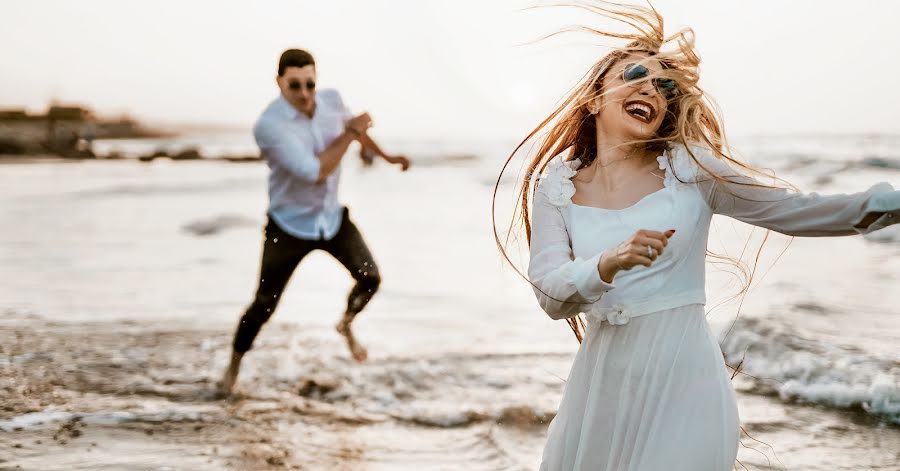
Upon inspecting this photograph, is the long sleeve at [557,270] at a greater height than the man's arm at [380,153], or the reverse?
the man's arm at [380,153]

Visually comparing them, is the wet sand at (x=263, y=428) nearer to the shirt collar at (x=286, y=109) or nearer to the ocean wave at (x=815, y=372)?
the ocean wave at (x=815, y=372)

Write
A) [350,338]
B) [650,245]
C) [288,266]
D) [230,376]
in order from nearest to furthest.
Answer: [650,245] → [288,266] → [230,376] → [350,338]

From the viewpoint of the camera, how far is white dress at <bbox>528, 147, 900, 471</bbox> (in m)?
2.53

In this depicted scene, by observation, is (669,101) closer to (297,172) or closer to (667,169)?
(667,169)

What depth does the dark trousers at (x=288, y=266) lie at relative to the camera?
5.65m

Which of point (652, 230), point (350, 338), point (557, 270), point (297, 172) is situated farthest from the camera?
point (350, 338)

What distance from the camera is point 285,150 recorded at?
18.2 ft

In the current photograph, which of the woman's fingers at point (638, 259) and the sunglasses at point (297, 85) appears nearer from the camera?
the woman's fingers at point (638, 259)

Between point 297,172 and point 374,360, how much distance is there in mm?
2083

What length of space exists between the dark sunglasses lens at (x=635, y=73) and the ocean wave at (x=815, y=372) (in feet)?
12.2

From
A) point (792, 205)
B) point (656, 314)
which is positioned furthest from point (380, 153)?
point (792, 205)

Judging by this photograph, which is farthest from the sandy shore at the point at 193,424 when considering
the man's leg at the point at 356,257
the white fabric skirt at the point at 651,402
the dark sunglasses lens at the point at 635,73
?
the dark sunglasses lens at the point at 635,73

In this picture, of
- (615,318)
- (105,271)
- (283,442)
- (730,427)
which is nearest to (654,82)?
(615,318)

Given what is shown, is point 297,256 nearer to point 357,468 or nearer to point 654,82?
point 357,468
